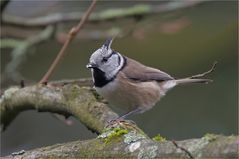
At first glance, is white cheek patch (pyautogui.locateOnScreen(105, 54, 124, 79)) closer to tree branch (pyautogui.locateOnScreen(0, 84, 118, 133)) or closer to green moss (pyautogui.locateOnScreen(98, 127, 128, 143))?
tree branch (pyautogui.locateOnScreen(0, 84, 118, 133))

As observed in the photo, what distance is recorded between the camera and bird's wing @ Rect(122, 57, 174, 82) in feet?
8.71

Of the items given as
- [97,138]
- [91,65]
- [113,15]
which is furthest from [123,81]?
[97,138]

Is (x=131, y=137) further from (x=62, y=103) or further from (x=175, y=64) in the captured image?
(x=175, y=64)

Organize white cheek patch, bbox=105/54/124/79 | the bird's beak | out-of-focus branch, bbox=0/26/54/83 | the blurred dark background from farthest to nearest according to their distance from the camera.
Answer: the blurred dark background < out-of-focus branch, bbox=0/26/54/83 < white cheek patch, bbox=105/54/124/79 < the bird's beak

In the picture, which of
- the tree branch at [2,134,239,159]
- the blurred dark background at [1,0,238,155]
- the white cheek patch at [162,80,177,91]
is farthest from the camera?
the blurred dark background at [1,0,238,155]

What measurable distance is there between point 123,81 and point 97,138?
Result: 0.98 meters

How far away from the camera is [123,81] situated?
2.59 metres

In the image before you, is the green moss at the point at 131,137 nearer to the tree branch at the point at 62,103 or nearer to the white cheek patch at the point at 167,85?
the tree branch at the point at 62,103

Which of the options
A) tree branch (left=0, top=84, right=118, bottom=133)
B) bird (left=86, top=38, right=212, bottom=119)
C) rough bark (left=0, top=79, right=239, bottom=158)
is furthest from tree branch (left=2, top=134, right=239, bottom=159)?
bird (left=86, top=38, right=212, bottom=119)

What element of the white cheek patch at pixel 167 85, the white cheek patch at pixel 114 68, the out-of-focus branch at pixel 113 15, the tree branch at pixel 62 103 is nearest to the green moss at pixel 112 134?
the tree branch at pixel 62 103

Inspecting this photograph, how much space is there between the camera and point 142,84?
2666 mm

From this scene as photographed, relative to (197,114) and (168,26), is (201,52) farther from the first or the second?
(168,26)

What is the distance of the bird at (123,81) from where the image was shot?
8.20 feet

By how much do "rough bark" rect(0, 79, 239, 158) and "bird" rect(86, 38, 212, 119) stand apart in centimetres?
11
